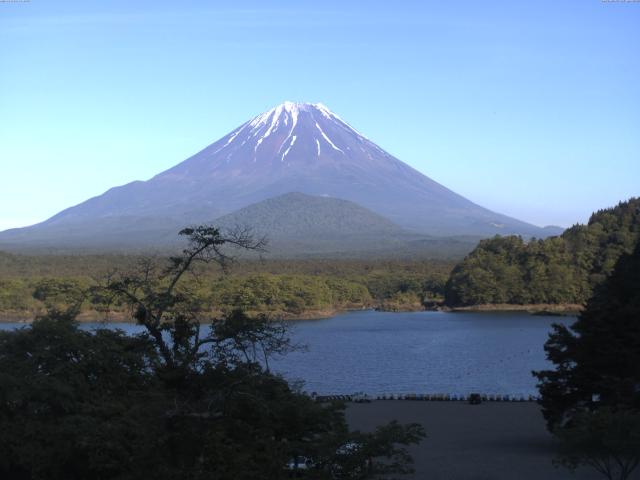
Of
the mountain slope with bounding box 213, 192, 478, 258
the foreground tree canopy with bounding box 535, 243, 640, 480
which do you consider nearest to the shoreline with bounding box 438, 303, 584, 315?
the foreground tree canopy with bounding box 535, 243, 640, 480

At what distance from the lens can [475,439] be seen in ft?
46.9

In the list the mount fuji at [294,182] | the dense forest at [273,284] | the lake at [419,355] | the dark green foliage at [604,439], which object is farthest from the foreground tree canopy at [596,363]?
the mount fuji at [294,182]

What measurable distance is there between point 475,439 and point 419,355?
49.7 feet

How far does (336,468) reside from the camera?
8070 mm

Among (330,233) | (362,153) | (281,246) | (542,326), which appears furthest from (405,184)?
(542,326)

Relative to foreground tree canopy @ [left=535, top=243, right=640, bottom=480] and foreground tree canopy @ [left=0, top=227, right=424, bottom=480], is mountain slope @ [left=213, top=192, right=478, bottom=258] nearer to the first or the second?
foreground tree canopy @ [left=535, top=243, right=640, bottom=480]

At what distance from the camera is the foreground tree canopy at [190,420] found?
290 inches

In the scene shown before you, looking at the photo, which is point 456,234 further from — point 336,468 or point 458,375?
point 336,468

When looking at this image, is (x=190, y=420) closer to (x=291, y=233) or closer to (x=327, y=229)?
(x=291, y=233)

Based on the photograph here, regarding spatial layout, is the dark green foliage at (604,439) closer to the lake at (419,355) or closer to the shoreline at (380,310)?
the lake at (419,355)

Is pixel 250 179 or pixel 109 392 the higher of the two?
pixel 250 179

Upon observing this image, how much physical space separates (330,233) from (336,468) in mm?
101154

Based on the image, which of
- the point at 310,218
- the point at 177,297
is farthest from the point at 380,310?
the point at 310,218

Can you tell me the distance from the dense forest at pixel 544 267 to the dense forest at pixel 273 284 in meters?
3.22
